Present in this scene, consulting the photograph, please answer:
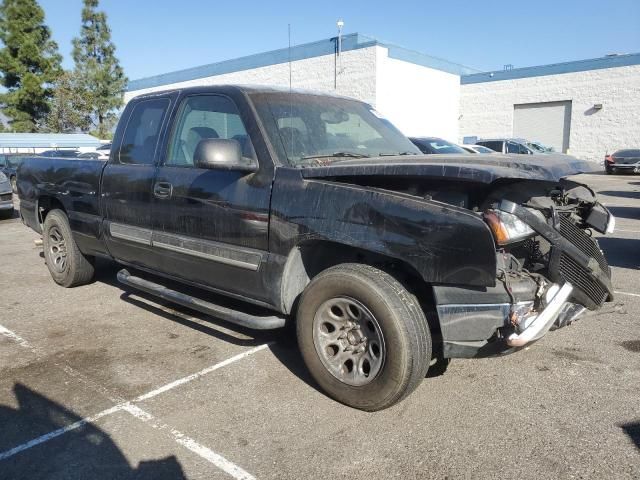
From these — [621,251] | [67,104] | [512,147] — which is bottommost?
[621,251]

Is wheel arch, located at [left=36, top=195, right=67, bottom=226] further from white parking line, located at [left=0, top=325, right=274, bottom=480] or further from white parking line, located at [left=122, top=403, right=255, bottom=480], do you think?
white parking line, located at [left=122, top=403, right=255, bottom=480]

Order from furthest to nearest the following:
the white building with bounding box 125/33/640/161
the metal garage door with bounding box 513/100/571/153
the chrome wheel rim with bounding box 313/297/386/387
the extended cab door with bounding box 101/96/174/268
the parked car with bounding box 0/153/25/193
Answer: the metal garage door with bounding box 513/100/571/153, the white building with bounding box 125/33/640/161, the parked car with bounding box 0/153/25/193, the extended cab door with bounding box 101/96/174/268, the chrome wheel rim with bounding box 313/297/386/387

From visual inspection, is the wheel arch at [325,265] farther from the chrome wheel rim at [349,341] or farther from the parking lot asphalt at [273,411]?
the parking lot asphalt at [273,411]

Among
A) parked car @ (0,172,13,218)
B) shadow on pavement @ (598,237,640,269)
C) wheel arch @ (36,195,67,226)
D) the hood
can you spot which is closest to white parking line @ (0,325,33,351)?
wheel arch @ (36,195,67,226)

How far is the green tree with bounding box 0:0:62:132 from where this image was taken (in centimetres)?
3319

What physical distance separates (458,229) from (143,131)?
316 centimetres

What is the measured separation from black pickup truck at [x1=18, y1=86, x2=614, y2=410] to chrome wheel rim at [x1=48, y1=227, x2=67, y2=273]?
1.58 meters

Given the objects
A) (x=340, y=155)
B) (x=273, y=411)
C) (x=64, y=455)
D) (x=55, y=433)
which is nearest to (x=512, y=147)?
(x=340, y=155)

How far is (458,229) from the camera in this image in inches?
109

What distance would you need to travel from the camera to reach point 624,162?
25.1 metres

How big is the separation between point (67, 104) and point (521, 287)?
39.0m

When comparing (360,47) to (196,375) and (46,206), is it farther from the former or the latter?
(196,375)

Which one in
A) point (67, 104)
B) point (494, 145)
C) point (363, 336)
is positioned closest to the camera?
point (363, 336)

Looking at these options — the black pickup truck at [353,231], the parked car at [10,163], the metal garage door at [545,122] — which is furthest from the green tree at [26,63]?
the black pickup truck at [353,231]
